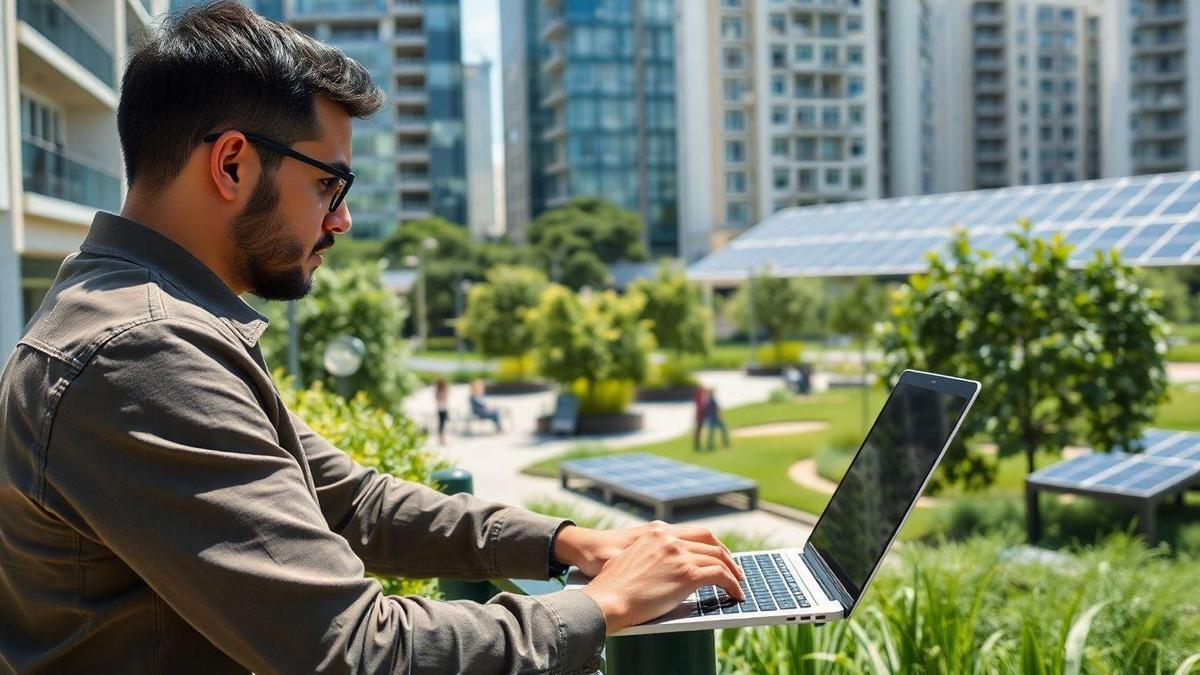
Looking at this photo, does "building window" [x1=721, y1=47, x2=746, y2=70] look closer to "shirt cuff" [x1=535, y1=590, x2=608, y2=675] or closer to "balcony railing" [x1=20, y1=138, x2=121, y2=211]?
"balcony railing" [x1=20, y1=138, x2=121, y2=211]

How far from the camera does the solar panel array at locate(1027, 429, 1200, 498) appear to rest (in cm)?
1070

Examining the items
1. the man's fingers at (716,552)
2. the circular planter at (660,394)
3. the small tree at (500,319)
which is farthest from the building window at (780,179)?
the man's fingers at (716,552)

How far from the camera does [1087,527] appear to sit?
11469mm

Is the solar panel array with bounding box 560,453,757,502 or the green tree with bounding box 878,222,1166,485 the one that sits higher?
the green tree with bounding box 878,222,1166,485

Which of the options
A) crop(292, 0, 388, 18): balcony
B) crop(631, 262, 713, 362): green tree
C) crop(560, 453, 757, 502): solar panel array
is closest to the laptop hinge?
crop(560, 453, 757, 502): solar panel array

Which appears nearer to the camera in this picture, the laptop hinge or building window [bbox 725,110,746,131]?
the laptop hinge

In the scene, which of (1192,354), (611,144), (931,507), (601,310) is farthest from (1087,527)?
(611,144)

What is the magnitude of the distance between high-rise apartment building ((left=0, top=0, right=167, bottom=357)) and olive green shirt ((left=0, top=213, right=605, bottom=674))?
11.2 metres

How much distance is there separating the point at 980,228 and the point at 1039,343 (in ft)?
34.6

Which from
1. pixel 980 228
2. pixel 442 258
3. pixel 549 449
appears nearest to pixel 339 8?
pixel 442 258

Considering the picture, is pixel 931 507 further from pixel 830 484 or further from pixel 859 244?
pixel 859 244

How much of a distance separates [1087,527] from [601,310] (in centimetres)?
1484

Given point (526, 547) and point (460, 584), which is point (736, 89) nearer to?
point (460, 584)

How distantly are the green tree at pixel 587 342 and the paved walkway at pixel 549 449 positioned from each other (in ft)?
3.77
